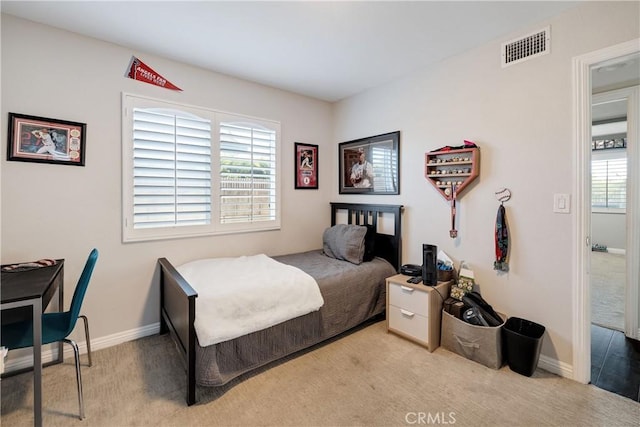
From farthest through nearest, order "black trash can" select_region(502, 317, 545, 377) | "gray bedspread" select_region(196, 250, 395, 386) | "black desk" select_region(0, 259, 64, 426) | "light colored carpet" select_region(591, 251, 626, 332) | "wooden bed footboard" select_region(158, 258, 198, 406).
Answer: "light colored carpet" select_region(591, 251, 626, 332)
"black trash can" select_region(502, 317, 545, 377)
"gray bedspread" select_region(196, 250, 395, 386)
"wooden bed footboard" select_region(158, 258, 198, 406)
"black desk" select_region(0, 259, 64, 426)

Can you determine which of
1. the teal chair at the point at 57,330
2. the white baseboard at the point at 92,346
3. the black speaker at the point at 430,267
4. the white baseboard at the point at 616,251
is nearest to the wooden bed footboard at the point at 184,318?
the white baseboard at the point at 92,346

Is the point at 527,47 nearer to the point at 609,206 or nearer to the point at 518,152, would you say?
the point at 518,152

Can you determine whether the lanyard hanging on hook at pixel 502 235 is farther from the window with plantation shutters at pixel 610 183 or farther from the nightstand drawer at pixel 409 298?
the window with plantation shutters at pixel 610 183

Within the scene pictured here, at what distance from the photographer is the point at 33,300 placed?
4.63 feet

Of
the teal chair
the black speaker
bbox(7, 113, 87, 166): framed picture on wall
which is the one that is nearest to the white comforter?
the teal chair

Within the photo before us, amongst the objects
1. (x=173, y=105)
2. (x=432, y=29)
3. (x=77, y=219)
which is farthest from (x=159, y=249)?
(x=432, y=29)

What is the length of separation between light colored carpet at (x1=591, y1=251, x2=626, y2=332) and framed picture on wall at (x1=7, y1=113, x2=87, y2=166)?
5.00 meters

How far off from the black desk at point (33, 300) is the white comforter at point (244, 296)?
730mm

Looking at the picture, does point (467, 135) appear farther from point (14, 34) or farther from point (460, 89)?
point (14, 34)

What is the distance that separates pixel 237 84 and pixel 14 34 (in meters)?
1.67

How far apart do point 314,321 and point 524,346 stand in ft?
4.97

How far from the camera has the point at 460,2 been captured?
1903mm

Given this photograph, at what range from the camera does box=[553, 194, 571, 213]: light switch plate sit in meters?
2.00

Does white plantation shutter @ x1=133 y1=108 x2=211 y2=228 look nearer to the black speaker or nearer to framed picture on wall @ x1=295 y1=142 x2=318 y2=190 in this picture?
framed picture on wall @ x1=295 y1=142 x2=318 y2=190
